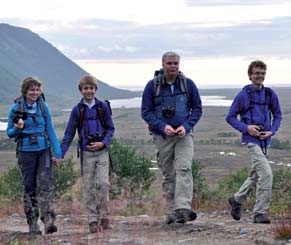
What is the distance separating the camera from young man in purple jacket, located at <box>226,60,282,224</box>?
8.47 m

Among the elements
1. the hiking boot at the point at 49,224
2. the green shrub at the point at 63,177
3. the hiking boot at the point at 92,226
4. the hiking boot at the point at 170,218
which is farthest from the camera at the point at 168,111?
the green shrub at the point at 63,177

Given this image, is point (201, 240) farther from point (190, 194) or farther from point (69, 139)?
point (69, 139)

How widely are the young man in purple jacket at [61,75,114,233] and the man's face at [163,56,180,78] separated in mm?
803

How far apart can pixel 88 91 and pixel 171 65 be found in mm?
980

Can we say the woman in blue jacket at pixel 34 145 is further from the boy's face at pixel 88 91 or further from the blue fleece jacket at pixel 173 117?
the blue fleece jacket at pixel 173 117

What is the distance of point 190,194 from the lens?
8305mm

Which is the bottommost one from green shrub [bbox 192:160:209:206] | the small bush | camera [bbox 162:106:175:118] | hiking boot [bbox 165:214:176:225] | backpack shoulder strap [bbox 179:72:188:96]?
green shrub [bbox 192:160:209:206]

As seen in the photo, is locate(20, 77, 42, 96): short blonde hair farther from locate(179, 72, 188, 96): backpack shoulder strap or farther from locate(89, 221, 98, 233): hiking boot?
locate(89, 221, 98, 233): hiking boot

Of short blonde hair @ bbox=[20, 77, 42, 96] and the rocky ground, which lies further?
short blonde hair @ bbox=[20, 77, 42, 96]

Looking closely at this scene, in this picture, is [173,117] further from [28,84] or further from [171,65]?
[28,84]

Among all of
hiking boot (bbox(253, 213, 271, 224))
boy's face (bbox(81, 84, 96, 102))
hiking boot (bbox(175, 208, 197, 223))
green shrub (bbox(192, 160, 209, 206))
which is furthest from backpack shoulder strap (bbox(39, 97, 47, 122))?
green shrub (bbox(192, 160, 209, 206))

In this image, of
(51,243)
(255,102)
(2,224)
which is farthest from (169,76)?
(2,224)

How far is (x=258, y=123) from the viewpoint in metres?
8.52

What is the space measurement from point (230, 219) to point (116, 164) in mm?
8043
